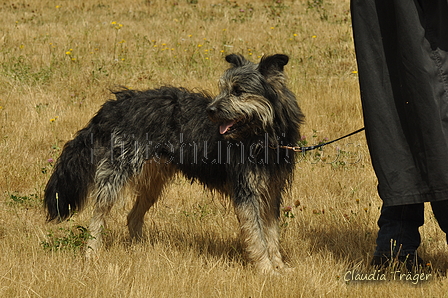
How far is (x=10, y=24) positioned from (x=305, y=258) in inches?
443

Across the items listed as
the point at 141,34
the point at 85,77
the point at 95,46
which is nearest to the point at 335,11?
the point at 141,34

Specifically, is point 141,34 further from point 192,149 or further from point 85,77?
point 192,149

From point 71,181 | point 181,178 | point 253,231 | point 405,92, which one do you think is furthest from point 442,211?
point 181,178

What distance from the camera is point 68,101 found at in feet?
29.8

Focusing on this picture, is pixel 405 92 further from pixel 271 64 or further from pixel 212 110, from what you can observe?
pixel 212 110

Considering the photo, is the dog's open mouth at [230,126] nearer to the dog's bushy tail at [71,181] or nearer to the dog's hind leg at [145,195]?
the dog's hind leg at [145,195]

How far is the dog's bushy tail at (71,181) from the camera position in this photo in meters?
5.15

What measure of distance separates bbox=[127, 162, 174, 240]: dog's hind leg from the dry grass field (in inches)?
5.6

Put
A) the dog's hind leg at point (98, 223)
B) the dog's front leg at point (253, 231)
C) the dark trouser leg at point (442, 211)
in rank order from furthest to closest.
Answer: the dog's hind leg at point (98, 223) < the dog's front leg at point (253, 231) < the dark trouser leg at point (442, 211)

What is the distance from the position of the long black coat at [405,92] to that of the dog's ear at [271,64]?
0.83 metres

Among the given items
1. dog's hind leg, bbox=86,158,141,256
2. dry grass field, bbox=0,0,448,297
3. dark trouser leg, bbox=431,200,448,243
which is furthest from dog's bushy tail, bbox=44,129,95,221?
dark trouser leg, bbox=431,200,448,243

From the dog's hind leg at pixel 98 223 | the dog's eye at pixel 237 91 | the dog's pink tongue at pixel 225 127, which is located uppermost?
the dog's eye at pixel 237 91

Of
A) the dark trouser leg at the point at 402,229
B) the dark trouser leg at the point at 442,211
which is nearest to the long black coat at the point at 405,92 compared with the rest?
the dark trouser leg at the point at 442,211

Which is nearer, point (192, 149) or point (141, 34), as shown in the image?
point (192, 149)
